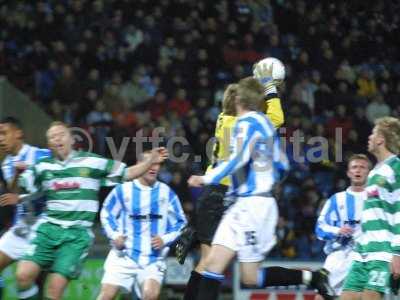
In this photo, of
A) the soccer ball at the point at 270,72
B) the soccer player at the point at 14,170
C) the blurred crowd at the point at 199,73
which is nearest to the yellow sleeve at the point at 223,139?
the soccer ball at the point at 270,72

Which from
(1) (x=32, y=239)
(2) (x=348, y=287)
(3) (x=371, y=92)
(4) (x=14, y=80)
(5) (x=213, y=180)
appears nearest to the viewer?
(5) (x=213, y=180)

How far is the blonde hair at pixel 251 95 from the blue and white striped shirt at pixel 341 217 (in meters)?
2.59

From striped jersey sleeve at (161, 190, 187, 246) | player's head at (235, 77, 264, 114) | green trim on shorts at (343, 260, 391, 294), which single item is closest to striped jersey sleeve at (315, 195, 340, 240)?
striped jersey sleeve at (161, 190, 187, 246)

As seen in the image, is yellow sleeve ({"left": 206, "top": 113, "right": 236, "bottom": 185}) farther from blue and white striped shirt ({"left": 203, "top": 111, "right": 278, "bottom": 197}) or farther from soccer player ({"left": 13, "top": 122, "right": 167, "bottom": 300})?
blue and white striped shirt ({"left": 203, "top": 111, "right": 278, "bottom": 197})

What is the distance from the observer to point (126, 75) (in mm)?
14977

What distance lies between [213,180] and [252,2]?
10186 mm

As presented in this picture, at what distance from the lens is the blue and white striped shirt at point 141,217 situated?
934 cm

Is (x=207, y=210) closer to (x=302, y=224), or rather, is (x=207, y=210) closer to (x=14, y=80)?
(x=302, y=224)

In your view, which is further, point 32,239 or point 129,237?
point 129,237

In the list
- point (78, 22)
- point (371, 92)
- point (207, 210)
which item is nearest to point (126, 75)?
point (78, 22)

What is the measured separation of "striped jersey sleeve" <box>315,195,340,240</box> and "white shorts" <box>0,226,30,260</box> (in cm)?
286

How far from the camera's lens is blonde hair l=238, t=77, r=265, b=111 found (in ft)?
23.9

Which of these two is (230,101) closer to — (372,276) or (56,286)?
(372,276)

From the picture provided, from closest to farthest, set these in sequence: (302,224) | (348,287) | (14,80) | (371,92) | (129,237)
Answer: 1. (348,287)
2. (129,237)
3. (302,224)
4. (14,80)
5. (371,92)
